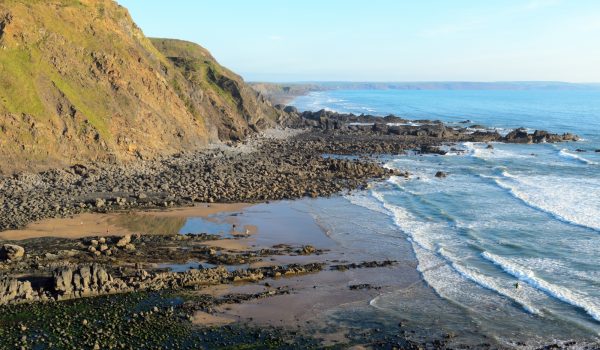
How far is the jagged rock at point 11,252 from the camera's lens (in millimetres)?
27812

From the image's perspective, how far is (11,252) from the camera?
91.5 ft

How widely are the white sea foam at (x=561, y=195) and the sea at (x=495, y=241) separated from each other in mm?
91

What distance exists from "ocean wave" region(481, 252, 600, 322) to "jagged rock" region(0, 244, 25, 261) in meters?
26.1

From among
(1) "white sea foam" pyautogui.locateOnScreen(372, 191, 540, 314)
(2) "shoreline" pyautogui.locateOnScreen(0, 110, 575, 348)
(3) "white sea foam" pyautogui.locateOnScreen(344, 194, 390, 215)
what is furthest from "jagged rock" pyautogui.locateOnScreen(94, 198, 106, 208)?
(1) "white sea foam" pyautogui.locateOnScreen(372, 191, 540, 314)

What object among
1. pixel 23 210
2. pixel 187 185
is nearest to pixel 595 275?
A: pixel 187 185

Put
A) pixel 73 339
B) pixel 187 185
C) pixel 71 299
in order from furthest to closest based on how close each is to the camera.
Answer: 1. pixel 187 185
2. pixel 71 299
3. pixel 73 339

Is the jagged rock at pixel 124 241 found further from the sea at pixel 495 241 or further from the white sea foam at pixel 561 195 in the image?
the white sea foam at pixel 561 195

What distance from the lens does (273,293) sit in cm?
2636

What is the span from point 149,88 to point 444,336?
4991 cm

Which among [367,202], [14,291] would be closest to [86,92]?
[367,202]

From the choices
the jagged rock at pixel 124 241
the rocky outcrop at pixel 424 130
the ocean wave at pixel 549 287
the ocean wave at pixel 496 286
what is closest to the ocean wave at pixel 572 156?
the rocky outcrop at pixel 424 130

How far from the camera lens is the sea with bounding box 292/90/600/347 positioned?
2472 cm

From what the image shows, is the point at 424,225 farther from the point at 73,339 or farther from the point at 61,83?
the point at 61,83

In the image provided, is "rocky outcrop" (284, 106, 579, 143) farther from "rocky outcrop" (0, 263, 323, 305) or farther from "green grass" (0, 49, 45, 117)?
"rocky outcrop" (0, 263, 323, 305)
